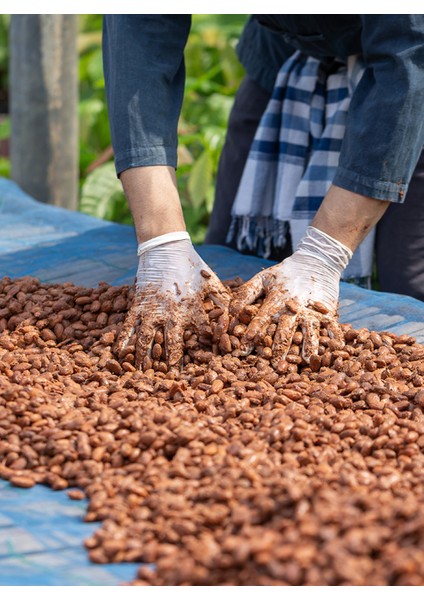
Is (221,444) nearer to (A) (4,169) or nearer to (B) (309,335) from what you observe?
(B) (309,335)

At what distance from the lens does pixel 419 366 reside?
6.93 ft

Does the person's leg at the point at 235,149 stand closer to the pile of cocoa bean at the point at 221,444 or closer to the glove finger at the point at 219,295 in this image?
the pile of cocoa bean at the point at 221,444

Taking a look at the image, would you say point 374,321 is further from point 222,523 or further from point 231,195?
point 222,523

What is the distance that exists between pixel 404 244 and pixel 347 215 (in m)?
0.72

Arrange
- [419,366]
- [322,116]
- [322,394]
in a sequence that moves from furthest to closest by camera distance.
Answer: [322,116] → [419,366] → [322,394]

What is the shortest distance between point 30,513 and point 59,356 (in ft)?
2.34

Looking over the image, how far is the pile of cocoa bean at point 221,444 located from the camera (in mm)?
1248

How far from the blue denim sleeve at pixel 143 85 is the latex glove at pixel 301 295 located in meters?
0.46

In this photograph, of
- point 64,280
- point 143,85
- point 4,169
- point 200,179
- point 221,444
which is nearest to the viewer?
point 221,444

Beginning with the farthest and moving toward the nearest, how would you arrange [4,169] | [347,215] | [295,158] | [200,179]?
1. [4,169]
2. [200,179]
3. [295,158]
4. [347,215]

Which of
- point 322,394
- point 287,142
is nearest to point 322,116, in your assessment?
point 287,142

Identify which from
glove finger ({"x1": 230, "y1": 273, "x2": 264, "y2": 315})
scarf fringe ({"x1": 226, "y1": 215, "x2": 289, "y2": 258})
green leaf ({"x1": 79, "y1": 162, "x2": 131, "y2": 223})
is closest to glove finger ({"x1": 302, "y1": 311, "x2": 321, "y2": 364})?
glove finger ({"x1": 230, "y1": 273, "x2": 264, "y2": 315})

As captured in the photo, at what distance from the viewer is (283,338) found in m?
2.13

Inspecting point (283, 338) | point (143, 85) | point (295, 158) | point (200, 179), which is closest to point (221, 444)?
point (283, 338)
